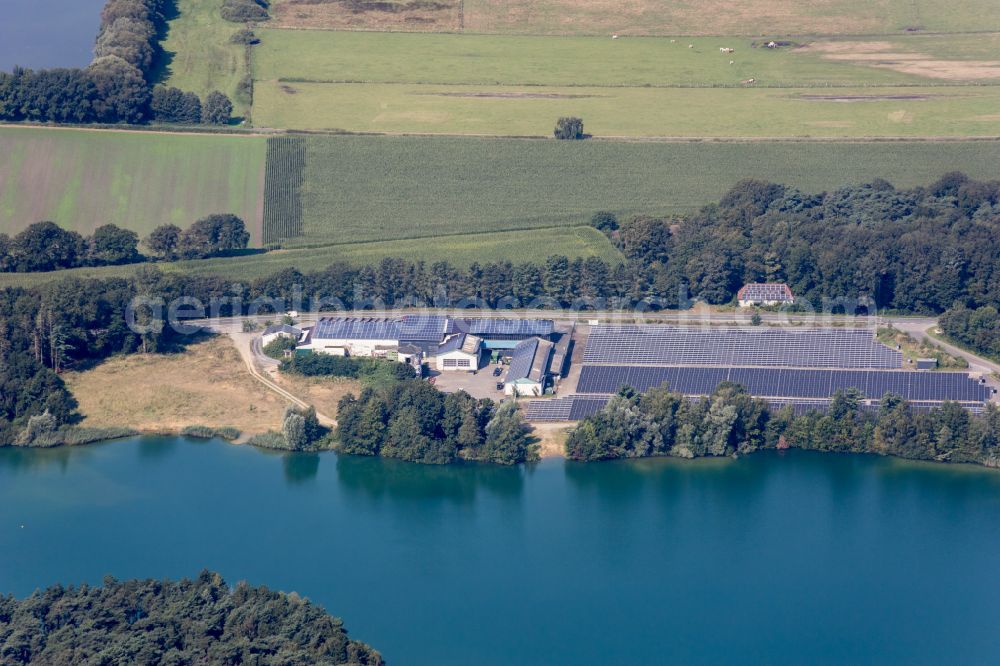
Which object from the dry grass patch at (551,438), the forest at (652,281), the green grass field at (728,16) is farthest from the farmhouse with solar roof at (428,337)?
the green grass field at (728,16)

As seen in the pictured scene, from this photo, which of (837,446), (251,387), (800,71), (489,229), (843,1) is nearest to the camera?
(837,446)

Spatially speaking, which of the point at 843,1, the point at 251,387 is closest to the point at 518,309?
the point at 251,387

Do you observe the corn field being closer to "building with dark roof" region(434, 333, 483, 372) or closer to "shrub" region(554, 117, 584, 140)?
"shrub" region(554, 117, 584, 140)

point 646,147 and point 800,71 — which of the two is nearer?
point 646,147

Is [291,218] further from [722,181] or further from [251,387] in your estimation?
[722,181]

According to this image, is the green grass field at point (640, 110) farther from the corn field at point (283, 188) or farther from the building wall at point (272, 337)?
the building wall at point (272, 337)
